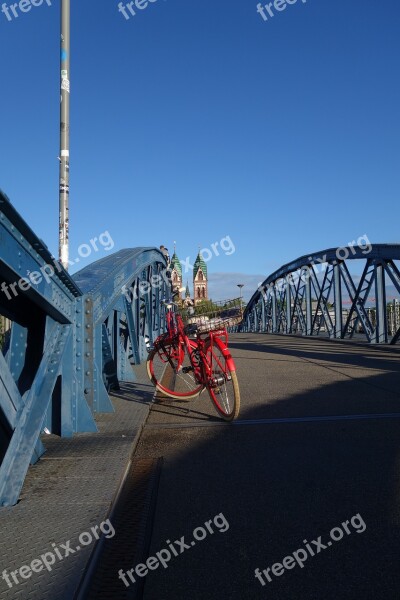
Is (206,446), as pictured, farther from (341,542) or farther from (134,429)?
(341,542)

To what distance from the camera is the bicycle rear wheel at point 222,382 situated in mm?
5113

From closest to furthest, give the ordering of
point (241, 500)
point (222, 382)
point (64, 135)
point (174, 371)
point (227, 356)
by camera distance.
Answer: point (241, 500)
point (227, 356)
point (222, 382)
point (64, 135)
point (174, 371)

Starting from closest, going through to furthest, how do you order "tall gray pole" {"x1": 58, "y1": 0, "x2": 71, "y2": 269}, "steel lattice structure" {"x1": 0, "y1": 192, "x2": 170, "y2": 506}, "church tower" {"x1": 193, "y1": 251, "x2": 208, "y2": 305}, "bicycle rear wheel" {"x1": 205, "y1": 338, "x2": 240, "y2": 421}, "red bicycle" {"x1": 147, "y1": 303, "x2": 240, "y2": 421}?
1. "steel lattice structure" {"x1": 0, "y1": 192, "x2": 170, "y2": 506}
2. "bicycle rear wheel" {"x1": 205, "y1": 338, "x2": 240, "y2": 421}
3. "red bicycle" {"x1": 147, "y1": 303, "x2": 240, "y2": 421}
4. "tall gray pole" {"x1": 58, "y1": 0, "x2": 71, "y2": 269}
5. "church tower" {"x1": 193, "y1": 251, "x2": 208, "y2": 305}

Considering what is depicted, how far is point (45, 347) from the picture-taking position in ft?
13.1

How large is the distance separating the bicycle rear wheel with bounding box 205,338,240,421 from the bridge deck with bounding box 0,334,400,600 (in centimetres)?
17

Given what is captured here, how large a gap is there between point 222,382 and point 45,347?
1.94 m

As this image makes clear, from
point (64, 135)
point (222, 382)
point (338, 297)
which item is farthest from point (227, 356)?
point (338, 297)

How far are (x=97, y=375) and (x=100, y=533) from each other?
2.69 meters

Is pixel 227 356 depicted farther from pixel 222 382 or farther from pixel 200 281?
pixel 200 281

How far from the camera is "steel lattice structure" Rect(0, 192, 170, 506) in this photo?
317 centimetres

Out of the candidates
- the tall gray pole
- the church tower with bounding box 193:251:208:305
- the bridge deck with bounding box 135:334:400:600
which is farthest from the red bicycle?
the church tower with bounding box 193:251:208:305

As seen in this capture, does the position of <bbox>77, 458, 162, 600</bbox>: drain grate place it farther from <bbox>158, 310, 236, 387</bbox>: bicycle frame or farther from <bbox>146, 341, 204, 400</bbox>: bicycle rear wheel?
<bbox>146, 341, 204, 400</bbox>: bicycle rear wheel

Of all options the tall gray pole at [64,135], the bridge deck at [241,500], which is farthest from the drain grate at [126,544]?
the tall gray pole at [64,135]

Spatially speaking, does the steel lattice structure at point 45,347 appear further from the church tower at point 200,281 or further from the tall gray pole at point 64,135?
the church tower at point 200,281
